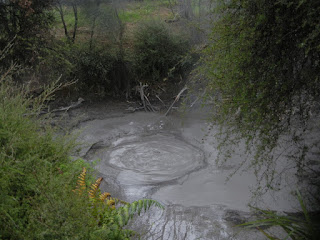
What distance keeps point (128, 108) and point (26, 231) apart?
7387 mm

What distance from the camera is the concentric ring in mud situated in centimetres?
610

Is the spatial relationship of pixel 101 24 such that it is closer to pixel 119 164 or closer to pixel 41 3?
pixel 41 3

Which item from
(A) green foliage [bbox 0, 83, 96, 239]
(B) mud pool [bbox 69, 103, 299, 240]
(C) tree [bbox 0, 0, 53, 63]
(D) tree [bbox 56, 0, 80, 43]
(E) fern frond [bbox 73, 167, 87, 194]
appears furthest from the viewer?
(D) tree [bbox 56, 0, 80, 43]

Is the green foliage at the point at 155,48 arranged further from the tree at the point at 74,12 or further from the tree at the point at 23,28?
the tree at the point at 23,28

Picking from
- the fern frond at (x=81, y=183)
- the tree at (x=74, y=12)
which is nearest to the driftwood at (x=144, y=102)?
the tree at (x=74, y=12)

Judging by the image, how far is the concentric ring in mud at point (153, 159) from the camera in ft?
20.0

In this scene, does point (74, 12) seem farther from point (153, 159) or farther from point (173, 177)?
point (173, 177)

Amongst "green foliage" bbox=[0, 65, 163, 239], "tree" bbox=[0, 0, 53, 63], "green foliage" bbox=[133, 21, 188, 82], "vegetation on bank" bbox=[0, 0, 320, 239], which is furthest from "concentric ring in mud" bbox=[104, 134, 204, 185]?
"tree" bbox=[0, 0, 53, 63]

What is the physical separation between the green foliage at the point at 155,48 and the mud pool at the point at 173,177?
1807 millimetres

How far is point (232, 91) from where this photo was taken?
3.74 metres

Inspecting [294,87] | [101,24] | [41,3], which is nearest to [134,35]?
[101,24]

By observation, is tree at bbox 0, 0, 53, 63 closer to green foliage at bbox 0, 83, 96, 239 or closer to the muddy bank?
the muddy bank

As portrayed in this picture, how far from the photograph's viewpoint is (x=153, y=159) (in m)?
6.84

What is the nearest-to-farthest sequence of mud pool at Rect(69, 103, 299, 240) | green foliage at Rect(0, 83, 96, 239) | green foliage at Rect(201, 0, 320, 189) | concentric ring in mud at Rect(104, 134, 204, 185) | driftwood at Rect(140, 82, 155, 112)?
green foliage at Rect(0, 83, 96, 239)
green foliage at Rect(201, 0, 320, 189)
mud pool at Rect(69, 103, 299, 240)
concentric ring in mud at Rect(104, 134, 204, 185)
driftwood at Rect(140, 82, 155, 112)
